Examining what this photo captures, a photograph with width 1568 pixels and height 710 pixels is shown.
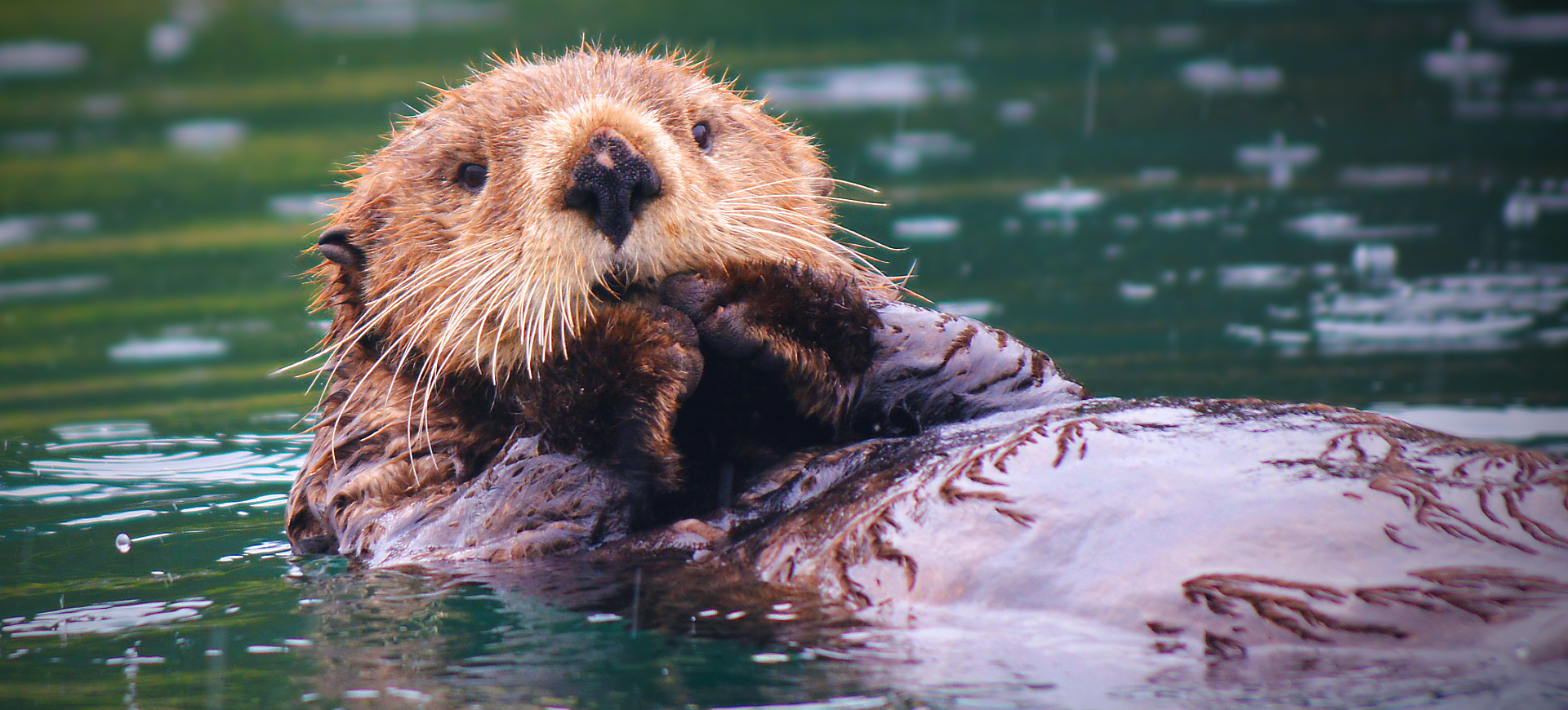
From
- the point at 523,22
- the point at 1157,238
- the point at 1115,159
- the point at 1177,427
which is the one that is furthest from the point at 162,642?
the point at 523,22

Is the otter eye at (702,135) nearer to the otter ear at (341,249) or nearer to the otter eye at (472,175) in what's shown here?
the otter eye at (472,175)

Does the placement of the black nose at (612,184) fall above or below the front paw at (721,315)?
above

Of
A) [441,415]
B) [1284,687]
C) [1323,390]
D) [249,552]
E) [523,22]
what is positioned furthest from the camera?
[523,22]

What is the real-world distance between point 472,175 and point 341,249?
1.45ft

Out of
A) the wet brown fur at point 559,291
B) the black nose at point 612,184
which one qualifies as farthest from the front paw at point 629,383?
the black nose at point 612,184

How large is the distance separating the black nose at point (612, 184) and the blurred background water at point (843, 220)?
2.52 ft

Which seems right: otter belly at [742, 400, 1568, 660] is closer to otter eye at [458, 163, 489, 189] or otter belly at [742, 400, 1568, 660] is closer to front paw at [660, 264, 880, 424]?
front paw at [660, 264, 880, 424]

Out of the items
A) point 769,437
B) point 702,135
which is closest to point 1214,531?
point 769,437

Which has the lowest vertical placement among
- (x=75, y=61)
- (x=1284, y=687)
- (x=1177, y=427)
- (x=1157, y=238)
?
(x=1284, y=687)

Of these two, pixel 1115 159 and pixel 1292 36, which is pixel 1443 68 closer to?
pixel 1292 36

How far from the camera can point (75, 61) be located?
41.3 ft

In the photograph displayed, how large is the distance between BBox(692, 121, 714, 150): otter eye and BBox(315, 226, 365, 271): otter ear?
0.88 m

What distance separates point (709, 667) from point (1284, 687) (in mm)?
920

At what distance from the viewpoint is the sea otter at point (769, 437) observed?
2.32 meters
